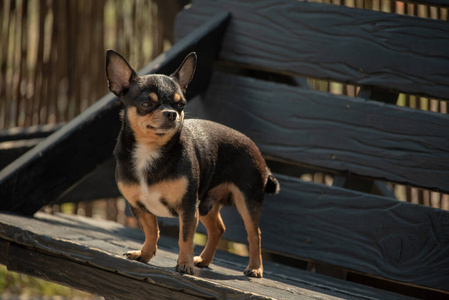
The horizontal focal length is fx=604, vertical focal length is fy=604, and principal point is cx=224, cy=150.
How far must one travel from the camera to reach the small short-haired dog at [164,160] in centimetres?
277

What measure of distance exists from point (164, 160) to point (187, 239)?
1.25 ft

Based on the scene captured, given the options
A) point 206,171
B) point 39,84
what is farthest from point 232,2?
point 39,84

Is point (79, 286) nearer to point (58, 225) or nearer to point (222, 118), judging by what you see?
point (58, 225)

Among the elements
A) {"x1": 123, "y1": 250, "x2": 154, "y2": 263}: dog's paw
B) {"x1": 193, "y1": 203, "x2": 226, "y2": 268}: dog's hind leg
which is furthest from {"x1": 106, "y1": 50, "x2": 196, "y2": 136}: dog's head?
{"x1": 193, "y1": 203, "x2": 226, "y2": 268}: dog's hind leg

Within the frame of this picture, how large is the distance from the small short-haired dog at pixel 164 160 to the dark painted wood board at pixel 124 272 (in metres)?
0.12

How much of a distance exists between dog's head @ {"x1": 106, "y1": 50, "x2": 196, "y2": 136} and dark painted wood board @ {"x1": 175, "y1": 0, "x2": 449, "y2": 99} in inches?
57.0

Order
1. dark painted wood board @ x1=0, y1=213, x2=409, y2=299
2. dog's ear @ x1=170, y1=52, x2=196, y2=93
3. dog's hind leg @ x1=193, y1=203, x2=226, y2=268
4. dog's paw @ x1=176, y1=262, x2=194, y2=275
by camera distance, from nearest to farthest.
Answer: dark painted wood board @ x1=0, y1=213, x2=409, y2=299 < dog's paw @ x1=176, y1=262, x2=194, y2=275 < dog's ear @ x1=170, y1=52, x2=196, y2=93 < dog's hind leg @ x1=193, y1=203, x2=226, y2=268

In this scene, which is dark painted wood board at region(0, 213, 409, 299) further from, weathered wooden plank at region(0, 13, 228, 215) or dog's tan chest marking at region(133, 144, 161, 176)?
dog's tan chest marking at region(133, 144, 161, 176)

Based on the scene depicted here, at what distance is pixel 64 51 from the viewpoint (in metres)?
5.65

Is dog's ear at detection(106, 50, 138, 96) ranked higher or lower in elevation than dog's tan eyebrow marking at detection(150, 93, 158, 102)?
higher

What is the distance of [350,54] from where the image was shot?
4012 mm

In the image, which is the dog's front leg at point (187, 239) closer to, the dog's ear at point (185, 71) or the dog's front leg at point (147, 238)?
the dog's front leg at point (147, 238)

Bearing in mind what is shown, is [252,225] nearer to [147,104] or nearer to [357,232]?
[147,104]

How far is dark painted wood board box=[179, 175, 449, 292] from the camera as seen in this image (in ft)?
11.9
